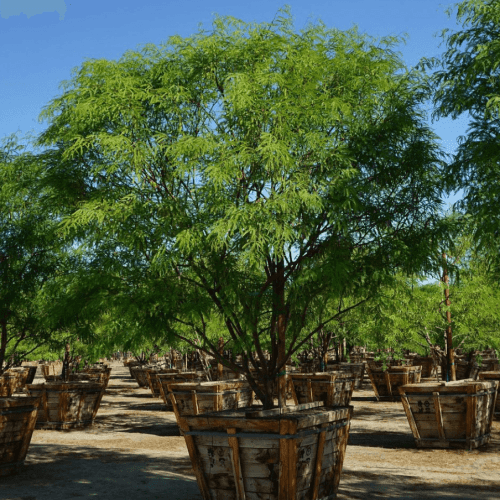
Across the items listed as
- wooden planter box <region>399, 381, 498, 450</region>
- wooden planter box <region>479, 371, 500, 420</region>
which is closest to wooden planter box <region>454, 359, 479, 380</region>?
wooden planter box <region>479, 371, 500, 420</region>

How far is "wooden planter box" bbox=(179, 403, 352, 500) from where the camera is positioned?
720 centimetres

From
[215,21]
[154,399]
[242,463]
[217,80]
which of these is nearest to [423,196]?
[217,80]

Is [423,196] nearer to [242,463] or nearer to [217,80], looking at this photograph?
[217,80]

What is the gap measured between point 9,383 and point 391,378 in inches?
650

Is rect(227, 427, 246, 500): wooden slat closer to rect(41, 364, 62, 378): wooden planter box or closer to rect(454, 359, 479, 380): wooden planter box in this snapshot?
rect(454, 359, 479, 380): wooden planter box

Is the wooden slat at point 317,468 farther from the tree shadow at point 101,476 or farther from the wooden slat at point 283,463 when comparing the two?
the tree shadow at point 101,476

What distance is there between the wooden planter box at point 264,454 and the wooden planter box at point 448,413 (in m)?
5.14

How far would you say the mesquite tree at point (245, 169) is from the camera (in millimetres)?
8812

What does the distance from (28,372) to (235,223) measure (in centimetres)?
2800

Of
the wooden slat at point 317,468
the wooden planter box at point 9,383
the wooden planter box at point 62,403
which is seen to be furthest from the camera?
the wooden planter box at point 9,383

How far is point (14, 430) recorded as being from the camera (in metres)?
10.7

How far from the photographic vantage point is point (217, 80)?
32.4 feet

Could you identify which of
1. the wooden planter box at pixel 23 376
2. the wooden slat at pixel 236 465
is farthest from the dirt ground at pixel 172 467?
the wooden planter box at pixel 23 376

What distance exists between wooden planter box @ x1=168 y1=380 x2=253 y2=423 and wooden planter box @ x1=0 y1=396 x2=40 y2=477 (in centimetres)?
464
